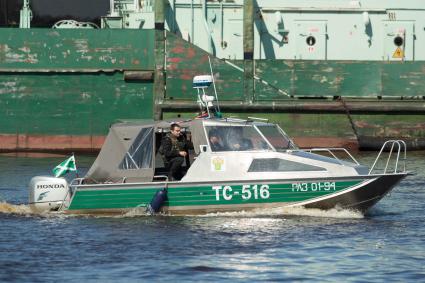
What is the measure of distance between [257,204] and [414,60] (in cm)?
1462

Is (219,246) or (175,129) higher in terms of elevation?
(175,129)

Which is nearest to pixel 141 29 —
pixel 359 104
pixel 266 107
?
pixel 266 107

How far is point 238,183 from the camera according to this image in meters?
17.8

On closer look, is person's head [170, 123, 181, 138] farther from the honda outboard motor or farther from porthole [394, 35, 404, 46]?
porthole [394, 35, 404, 46]

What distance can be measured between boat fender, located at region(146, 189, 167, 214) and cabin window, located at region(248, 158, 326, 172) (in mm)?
1410

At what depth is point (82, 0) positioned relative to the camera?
38000mm

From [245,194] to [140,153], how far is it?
1938 mm

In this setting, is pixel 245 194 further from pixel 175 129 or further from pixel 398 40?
pixel 398 40

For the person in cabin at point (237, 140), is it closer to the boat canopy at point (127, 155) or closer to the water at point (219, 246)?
the water at point (219, 246)

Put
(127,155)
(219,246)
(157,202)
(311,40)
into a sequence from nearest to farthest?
(219,246) < (157,202) < (127,155) < (311,40)

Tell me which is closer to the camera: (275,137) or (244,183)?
(244,183)

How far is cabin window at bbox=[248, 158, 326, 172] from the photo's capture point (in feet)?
58.7

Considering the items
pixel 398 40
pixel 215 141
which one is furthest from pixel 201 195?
pixel 398 40

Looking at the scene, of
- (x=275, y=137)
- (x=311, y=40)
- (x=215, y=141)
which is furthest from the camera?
(x=311, y=40)
